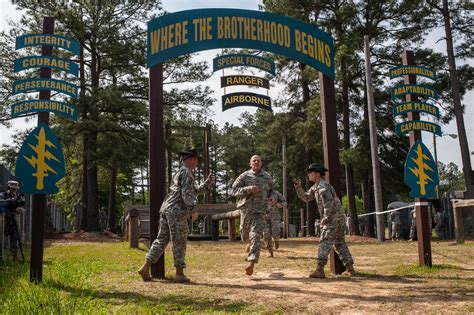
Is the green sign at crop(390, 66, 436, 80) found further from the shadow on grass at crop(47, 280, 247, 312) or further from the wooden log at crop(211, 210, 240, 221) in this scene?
the wooden log at crop(211, 210, 240, 221)

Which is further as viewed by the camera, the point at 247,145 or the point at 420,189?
the point at 247,145

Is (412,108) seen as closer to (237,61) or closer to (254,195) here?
(254,195)

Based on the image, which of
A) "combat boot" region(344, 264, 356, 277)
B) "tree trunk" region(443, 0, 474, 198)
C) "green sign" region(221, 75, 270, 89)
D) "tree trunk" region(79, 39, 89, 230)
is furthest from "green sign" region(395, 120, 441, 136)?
"tree trunk" region(79, 39, 89, 230)

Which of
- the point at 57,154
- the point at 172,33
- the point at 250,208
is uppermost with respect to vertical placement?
the point at 172,33

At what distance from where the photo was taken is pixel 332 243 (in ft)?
24.6

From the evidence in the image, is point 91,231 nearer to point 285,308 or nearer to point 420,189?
point 420,189

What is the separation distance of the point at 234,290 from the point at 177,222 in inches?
53.7

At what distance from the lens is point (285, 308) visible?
5.07 metres

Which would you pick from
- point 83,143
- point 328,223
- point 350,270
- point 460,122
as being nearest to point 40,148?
point 328,223

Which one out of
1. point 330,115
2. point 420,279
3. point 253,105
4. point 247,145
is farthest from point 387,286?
point 247,145

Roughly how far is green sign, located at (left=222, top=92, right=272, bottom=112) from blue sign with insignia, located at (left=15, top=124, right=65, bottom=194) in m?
12.5

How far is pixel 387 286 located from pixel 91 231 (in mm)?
21034

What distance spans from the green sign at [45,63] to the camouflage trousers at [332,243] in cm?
451

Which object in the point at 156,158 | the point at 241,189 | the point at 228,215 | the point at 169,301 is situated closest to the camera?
the point at 169,301
